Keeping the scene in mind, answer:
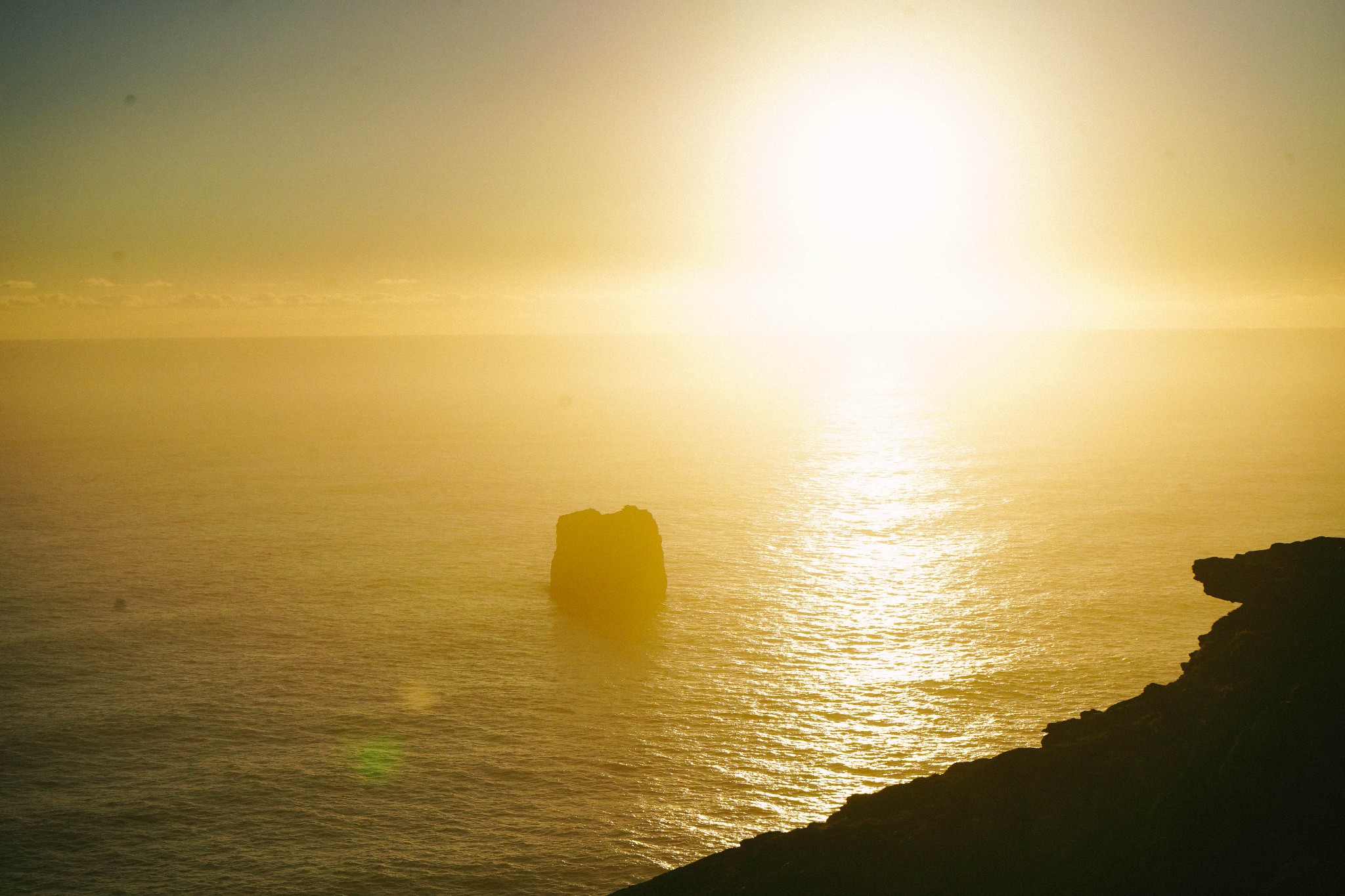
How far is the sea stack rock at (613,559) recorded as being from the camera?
9288cm

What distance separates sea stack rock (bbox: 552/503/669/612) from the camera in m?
92.9

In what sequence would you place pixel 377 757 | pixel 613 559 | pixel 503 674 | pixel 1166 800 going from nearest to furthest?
1. pixel 1166 800
2. pixel 377 757
3. pixel 503 674
4. pixel 613 559

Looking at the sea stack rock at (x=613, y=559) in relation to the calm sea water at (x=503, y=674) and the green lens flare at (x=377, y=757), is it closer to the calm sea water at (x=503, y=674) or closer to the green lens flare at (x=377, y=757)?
the calm sea water at (x=503, y=674)

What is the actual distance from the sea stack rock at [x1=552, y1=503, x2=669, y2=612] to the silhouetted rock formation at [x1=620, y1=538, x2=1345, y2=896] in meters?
69.4

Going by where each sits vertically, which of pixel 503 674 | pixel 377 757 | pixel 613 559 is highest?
pixel 613 559

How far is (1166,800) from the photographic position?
59.7ft

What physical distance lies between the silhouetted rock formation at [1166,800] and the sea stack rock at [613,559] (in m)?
69.4

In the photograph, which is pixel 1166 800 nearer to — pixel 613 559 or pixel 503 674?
pixel 503 674

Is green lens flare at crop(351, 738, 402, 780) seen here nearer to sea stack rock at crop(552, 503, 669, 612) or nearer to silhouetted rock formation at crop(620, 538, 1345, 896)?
sea stack rock at crop(552, 503, 669, 612)

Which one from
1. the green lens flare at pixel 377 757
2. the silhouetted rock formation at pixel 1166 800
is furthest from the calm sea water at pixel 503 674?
the silhouetted rock formation at pixel 1166 800

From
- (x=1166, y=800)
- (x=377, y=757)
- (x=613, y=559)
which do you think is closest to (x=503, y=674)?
(x=377, y=757)

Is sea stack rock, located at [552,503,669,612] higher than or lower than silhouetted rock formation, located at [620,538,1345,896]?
lower

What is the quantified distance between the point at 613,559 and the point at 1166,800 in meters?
77.0

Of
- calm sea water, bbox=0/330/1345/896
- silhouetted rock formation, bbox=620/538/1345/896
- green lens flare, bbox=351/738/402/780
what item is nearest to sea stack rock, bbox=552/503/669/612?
calm sea water, bbox=0/330/1345/896
